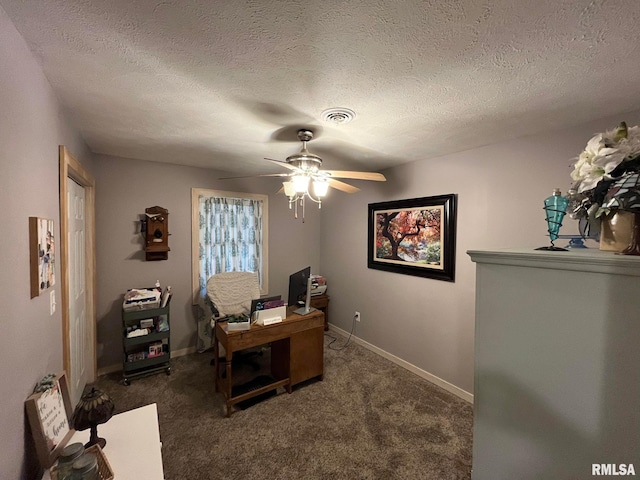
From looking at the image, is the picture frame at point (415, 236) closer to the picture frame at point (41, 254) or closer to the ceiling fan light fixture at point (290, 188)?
the ceiling fan light fixture at point (290, 188)

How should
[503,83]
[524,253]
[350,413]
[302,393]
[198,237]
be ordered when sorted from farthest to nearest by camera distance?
1. [198,237]
2. [302,393]
3. [350,413]
4. [503,83]
5. [524,253]

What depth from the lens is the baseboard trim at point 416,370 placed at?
8.46ft

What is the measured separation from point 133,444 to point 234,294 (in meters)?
2.10

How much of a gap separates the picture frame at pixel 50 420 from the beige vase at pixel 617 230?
219cm

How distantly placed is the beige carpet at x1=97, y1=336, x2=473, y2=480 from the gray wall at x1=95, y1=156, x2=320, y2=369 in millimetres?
530

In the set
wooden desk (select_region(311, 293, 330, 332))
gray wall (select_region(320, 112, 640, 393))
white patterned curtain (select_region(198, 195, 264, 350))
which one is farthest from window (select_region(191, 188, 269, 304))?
gray wall (select_region(320, 112, 640, 393))

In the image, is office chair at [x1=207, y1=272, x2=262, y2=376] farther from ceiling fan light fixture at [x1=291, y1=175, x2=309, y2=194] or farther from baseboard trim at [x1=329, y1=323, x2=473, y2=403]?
ceiling fan light fixture at [x1=291, y1=175, x2=309, y2=194]

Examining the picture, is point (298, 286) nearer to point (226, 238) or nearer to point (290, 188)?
point (290, 188)

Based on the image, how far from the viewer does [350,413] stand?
91.7 inches

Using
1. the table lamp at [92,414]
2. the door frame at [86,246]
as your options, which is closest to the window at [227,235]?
the door frame at [86,246]

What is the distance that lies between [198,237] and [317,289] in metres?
1.86

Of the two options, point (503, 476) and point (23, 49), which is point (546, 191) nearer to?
point (503, 476)


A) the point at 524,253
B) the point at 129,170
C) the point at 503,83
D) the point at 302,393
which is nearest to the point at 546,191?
the point at 503,83

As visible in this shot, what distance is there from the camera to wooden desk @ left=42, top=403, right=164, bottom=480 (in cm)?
108
